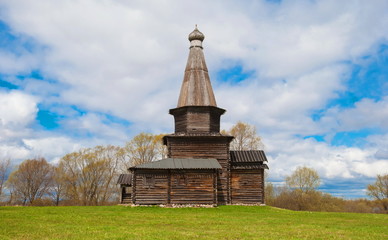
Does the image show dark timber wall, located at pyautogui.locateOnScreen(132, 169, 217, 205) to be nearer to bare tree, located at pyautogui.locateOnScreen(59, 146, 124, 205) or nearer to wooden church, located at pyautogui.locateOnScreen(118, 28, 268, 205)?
wooden church, located at pyautogui.locateOnScreen(118, 28, 268, 205)

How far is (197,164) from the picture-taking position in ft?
83.0

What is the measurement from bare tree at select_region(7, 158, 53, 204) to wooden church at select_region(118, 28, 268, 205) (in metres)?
18.3

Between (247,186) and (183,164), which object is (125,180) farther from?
(247,186)

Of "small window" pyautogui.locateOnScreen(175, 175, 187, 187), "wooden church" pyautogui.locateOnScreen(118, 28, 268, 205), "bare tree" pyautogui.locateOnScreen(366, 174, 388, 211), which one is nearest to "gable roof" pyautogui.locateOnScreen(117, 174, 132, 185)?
"wooden church" pyautogui.locateOnScreen(118, 28, 268, 205)

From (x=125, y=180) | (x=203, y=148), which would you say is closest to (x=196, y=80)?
(x=203, y=148)

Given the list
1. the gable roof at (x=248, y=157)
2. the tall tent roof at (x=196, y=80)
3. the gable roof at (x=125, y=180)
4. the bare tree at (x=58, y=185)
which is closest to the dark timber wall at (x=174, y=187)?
the gable roof at (x=248, y=157)

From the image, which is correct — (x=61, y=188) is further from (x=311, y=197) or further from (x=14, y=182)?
(x=311, y=197)

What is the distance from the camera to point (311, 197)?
39.5 m

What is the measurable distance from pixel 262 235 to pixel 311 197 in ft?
103

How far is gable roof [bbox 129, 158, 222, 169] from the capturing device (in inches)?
969

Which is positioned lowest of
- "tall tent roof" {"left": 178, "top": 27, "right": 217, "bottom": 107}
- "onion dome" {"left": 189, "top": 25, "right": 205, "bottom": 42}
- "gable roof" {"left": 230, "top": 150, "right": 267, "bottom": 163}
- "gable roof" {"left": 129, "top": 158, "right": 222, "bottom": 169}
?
"gable roof" {"left": 129, "top": 158, "right": 222, "bottom": 169}

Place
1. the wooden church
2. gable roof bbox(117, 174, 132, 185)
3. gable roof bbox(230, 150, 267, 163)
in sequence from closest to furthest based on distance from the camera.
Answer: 1. the wooden church
2. gable roof bbox(230, 150, 267, 163)
3. gable roof bbox(117, 174, 132, 185)

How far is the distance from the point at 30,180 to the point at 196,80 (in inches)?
1114

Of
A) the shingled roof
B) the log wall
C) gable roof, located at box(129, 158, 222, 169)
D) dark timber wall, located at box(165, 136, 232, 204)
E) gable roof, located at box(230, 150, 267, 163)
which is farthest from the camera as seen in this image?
gable roof, located at box(230, 150, 267, 163)
